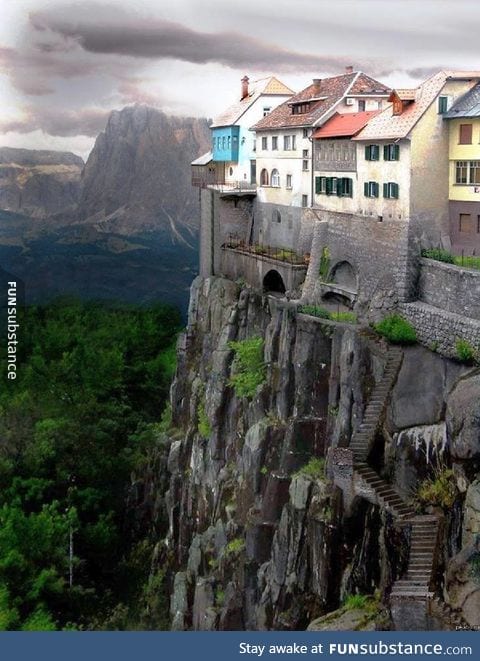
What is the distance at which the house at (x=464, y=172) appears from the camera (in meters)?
31.2

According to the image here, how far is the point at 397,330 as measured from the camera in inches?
1186

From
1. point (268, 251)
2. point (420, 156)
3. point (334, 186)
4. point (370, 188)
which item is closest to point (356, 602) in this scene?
point (420, 156)

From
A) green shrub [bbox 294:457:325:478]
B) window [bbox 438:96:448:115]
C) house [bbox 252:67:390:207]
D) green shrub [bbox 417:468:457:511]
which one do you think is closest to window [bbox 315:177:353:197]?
house [bbox 252:67:390:207]

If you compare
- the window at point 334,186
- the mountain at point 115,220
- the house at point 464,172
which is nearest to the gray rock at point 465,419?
the house at point 464,172

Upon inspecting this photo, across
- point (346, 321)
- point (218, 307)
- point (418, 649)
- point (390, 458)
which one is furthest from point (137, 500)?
point (418, 649)

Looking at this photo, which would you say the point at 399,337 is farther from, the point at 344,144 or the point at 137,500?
the point at 137,500

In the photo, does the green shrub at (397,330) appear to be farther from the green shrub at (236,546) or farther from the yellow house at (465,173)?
the green shrub at (236,546)

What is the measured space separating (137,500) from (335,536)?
55.9 feet

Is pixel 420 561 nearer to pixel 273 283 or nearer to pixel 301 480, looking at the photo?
pixel 301 480

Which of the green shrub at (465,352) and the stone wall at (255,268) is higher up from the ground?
the stone wall at (255,268)

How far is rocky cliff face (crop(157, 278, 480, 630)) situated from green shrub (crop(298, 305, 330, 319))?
393 millimetres

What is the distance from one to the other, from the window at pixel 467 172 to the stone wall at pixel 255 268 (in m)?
7.24

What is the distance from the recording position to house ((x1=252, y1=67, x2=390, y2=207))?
37.8 m

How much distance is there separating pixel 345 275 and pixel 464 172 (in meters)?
5.72
